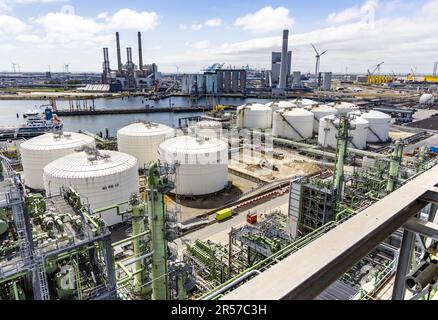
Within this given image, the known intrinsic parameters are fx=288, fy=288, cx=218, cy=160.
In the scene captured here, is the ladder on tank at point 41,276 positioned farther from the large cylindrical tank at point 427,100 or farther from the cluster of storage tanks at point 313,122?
the large cylindrical tank at point 427,100

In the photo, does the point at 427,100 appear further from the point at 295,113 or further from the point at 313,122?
the point at 295,113

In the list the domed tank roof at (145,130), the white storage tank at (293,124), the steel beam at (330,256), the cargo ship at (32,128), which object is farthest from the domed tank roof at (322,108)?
the steel beam at (330,256)

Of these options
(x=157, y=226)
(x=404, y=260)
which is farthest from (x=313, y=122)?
(x=404, y=260)

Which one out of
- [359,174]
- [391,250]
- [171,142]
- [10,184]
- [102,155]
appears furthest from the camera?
[171,142]
